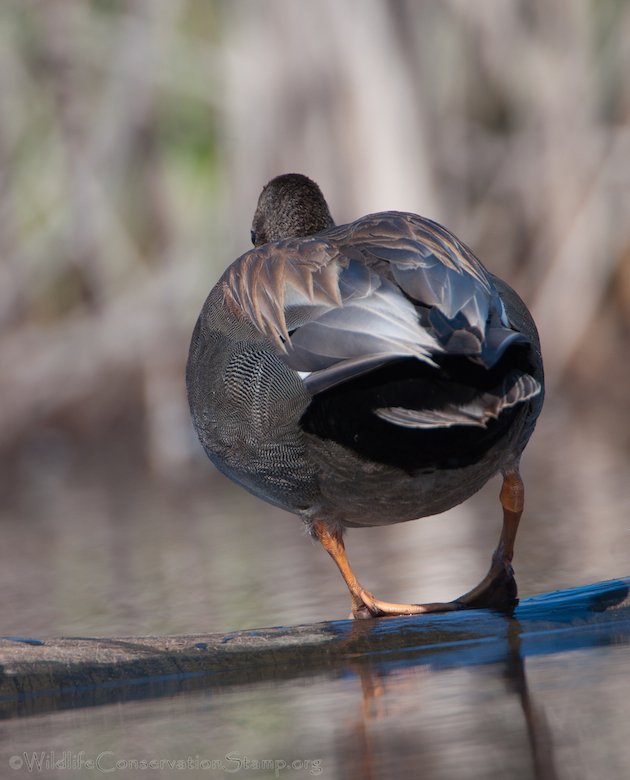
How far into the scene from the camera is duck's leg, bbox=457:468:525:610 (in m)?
3.90

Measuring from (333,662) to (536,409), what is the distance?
3.12 feet

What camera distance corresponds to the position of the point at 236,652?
11.2 ft

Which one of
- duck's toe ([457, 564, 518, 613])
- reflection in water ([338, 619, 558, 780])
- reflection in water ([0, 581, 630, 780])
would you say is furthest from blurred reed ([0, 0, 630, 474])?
reflection in water ([338, 619, 558, 780])

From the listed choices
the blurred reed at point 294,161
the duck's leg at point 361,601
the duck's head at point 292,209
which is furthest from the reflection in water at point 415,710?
the blurred reed at point 294,161

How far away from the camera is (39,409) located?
40.8 ft

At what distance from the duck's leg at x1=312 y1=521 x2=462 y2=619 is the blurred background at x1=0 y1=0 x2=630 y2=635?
2713 millimetres

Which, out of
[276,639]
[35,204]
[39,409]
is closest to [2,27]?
[35,204]

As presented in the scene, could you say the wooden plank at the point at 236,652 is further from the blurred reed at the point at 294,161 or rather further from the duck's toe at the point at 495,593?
the blurred reed at the point at 294,161

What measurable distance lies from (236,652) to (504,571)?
934mm

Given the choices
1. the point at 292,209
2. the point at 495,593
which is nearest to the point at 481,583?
the point at 495,593

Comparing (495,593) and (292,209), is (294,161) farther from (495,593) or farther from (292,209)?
(495,593)

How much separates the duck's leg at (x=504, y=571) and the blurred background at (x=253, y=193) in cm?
269

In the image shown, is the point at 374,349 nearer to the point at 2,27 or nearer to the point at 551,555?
the point at 551,555

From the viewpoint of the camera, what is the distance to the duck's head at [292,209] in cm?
509
